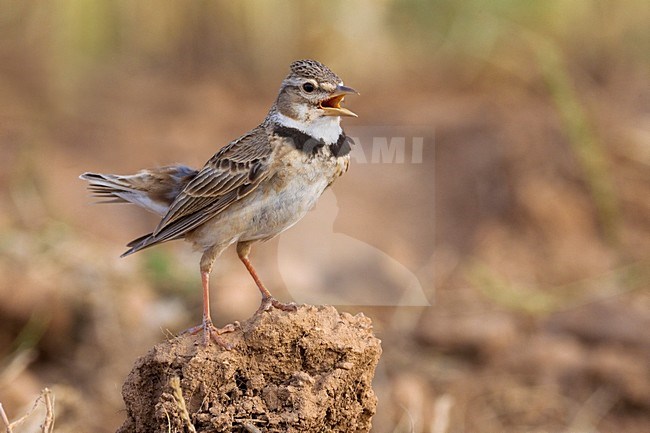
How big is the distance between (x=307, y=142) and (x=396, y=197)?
805 centimetres

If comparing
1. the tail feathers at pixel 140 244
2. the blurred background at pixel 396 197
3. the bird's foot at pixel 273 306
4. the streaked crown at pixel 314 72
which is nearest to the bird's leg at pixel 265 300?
the bird's foot at pixel 273 306

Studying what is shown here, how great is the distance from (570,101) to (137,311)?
539 centimetres

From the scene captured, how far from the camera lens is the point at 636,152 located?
13.8 metres

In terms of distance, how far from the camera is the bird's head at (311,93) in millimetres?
6113

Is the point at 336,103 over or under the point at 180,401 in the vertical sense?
over

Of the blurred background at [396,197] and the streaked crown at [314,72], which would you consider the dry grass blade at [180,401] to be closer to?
the streaked crown at [314,72]

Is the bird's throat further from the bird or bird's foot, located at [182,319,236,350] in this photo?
bird's foot, located at [182,319,236,350]

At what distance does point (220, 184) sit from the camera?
621 centimetres

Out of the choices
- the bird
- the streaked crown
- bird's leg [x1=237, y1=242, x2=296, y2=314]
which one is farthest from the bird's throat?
bird's leg [x1=237, y1=242, x2=296, y2=314]

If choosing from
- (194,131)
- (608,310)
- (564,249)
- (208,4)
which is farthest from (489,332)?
(208,4)

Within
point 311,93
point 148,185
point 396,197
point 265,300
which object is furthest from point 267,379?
point 396,197

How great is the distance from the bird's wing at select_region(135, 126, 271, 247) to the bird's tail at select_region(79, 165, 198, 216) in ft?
0.75

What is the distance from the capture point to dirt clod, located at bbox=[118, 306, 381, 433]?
196 inches

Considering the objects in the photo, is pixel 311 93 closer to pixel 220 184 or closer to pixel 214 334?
pixel 220 184
